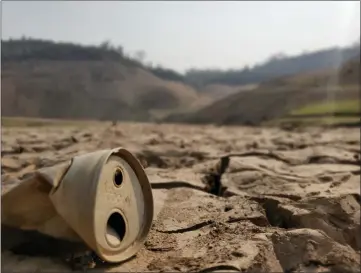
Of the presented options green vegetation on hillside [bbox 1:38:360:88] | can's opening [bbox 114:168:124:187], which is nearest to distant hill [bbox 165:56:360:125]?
green vegetation on hillside [bbox 1:38:360:88]

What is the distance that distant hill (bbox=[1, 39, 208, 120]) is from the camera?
295 inches

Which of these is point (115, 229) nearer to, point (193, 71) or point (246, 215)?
point (246, 215)

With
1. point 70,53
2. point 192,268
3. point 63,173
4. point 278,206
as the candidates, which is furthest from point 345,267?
point 70,53

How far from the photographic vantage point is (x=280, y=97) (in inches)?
1177

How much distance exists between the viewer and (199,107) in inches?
1176

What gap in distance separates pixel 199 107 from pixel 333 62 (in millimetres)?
8098

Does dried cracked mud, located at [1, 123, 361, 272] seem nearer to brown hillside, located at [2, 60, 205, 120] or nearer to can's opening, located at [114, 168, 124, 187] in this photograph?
can's opening, located at [114, 168, 124, 187]

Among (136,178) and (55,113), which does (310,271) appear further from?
(55,113)

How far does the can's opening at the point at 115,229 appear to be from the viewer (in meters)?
2.17

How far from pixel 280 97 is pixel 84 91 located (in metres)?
17.0

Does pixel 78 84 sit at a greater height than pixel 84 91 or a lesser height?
greater

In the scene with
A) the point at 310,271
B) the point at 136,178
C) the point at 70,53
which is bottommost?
the point at 310,271

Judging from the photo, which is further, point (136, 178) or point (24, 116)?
point (24, 116)

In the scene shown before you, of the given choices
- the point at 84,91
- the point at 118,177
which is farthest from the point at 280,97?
the point at 118,177
